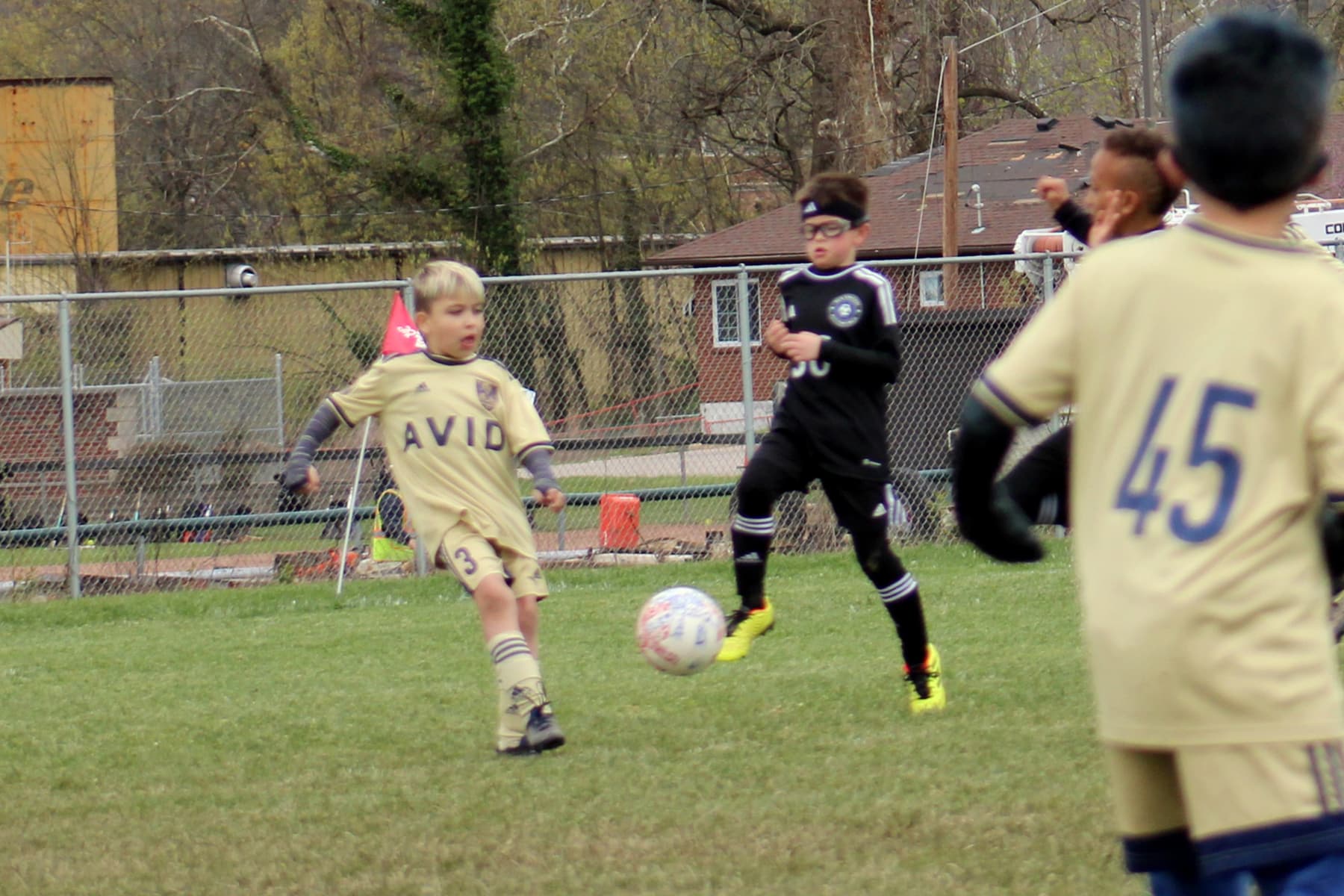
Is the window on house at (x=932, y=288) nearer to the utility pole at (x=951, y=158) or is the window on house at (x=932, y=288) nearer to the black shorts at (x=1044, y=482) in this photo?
the utility pole at (x=951, y=158)

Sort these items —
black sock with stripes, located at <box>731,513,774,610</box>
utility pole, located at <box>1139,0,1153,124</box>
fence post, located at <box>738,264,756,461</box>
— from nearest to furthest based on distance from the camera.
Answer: black sock with stripes, located at <box>731,513,774,610</box> → fence post, located at <box>738,264,756,461</box> → utility pole, located at <box>1139,0,1153,124</box>

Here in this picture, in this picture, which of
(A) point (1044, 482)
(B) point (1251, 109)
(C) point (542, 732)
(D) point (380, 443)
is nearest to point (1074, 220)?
(C) point (542, 732)

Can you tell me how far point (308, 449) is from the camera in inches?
224

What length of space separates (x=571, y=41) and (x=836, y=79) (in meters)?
8.66

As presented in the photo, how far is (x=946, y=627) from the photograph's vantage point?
8.32 meters

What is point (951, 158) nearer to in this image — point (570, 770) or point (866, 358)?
point (866, 358)

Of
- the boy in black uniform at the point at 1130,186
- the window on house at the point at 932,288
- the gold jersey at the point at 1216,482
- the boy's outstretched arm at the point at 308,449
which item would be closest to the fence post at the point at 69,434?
the boy's outstretched arm at the point at 308,449

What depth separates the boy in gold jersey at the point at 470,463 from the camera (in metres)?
5.46

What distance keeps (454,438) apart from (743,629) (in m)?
1.39

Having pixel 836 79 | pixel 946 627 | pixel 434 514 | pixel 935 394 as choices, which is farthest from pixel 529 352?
pixel 836 79

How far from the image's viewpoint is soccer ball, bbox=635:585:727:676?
18.4 feet

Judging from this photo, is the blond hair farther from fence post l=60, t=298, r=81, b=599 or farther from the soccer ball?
fence post l=60, t=298, r=81, b=599

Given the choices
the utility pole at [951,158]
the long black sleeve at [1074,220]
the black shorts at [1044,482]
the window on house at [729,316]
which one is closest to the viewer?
the black shorts at [1044,482]

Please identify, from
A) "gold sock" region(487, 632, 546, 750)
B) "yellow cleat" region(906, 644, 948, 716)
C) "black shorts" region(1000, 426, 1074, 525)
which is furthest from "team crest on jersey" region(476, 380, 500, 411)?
"black shorts" region(1000, 426, 1074, 525)
